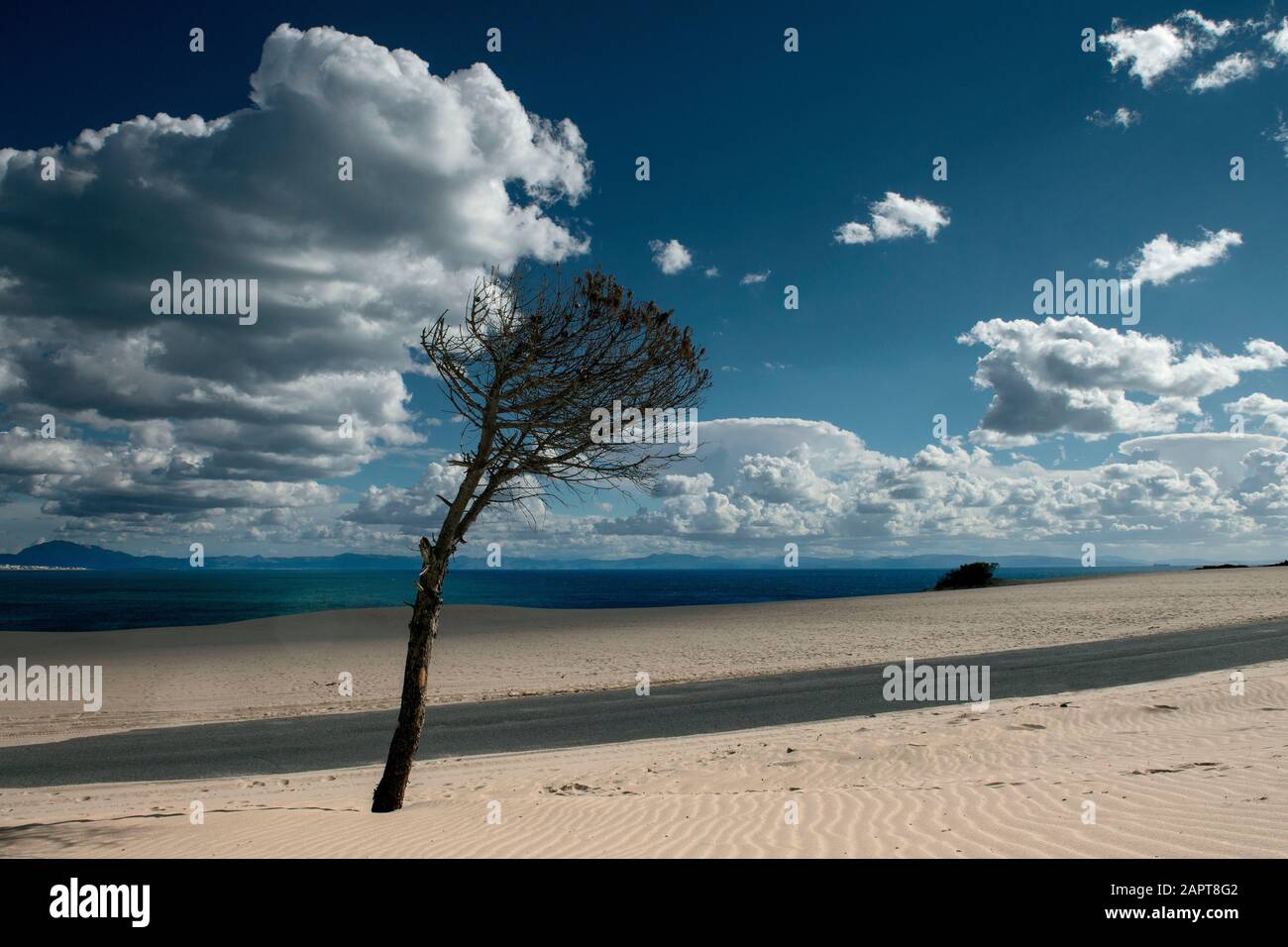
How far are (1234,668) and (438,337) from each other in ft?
74.4

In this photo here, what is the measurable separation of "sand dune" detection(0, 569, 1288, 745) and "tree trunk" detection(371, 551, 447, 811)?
11096 millimetres

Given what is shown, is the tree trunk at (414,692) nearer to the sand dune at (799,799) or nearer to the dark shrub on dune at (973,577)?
the sand dune at (799,799)

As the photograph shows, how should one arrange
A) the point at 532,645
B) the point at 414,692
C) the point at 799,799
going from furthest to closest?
1. the point at 532,645
2. the point at 414,692
3. the point at 799,799

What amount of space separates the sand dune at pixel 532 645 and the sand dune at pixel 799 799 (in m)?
9.14

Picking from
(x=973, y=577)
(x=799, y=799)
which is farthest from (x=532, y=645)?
(x=973, y=577)

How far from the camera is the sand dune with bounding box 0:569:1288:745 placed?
2100 cm

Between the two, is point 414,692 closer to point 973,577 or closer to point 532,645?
point 532,645

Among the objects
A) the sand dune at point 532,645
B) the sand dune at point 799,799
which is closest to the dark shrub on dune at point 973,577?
the sand dune at point 532,645

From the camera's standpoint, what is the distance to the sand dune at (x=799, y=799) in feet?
22.2

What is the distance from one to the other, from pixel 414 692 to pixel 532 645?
25.5 m

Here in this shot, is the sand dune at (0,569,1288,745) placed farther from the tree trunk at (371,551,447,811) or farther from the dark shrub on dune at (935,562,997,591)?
the dark shrub on dune at (935,562,997,591)

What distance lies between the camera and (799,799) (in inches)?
349
